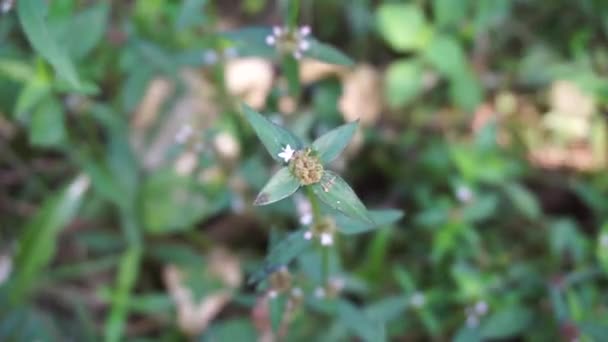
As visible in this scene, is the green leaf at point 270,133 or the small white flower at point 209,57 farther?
the small white flower at point 209,57

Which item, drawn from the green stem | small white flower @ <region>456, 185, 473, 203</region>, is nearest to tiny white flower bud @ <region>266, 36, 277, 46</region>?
the green stem

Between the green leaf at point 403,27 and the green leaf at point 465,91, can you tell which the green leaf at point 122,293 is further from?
Result: the green leaf at point 465,91

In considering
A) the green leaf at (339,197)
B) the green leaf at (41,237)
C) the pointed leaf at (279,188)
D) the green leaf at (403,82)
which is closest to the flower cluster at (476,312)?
the green leaf at (403,82)

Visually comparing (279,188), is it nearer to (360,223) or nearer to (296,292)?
(360,223)

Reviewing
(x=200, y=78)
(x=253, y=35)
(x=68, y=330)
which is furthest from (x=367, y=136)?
(x=68, y=330)

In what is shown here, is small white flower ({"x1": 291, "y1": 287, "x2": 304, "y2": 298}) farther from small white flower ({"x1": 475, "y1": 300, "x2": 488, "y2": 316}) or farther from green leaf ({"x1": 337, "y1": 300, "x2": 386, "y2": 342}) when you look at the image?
small white flower ({"x1": 475, "y1": 300, "x2": 488, "y2": 316})

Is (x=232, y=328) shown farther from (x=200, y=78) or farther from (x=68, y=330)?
Result: (x=200, y=78)
